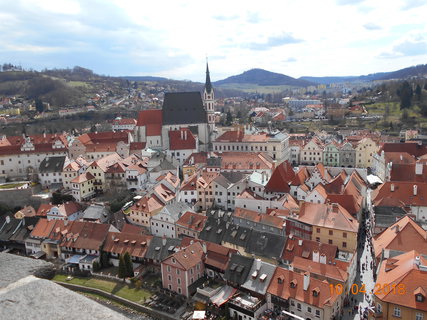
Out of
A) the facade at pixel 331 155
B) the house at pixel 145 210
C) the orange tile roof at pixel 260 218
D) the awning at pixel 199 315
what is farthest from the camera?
the facade at pixel 331 155

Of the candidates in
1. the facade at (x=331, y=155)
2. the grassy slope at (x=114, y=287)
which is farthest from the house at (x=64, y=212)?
the facade at (x=331, y=155)

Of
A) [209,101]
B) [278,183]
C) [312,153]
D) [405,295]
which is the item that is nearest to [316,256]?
[405,295]

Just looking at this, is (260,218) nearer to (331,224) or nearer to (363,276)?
(331,224)

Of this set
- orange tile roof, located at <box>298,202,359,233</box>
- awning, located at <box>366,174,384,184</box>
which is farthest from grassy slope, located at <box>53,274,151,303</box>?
awning, located at <box>366,174,384,184</box>

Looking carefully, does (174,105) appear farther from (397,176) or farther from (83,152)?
(397,176)

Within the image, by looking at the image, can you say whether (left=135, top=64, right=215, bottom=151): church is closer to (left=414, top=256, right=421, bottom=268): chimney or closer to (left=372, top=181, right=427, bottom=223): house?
(left=372, top=181, right=427, bottom=223): house

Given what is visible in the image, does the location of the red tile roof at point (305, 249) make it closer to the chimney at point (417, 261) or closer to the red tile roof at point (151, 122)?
the chimney at point (417, 261)
